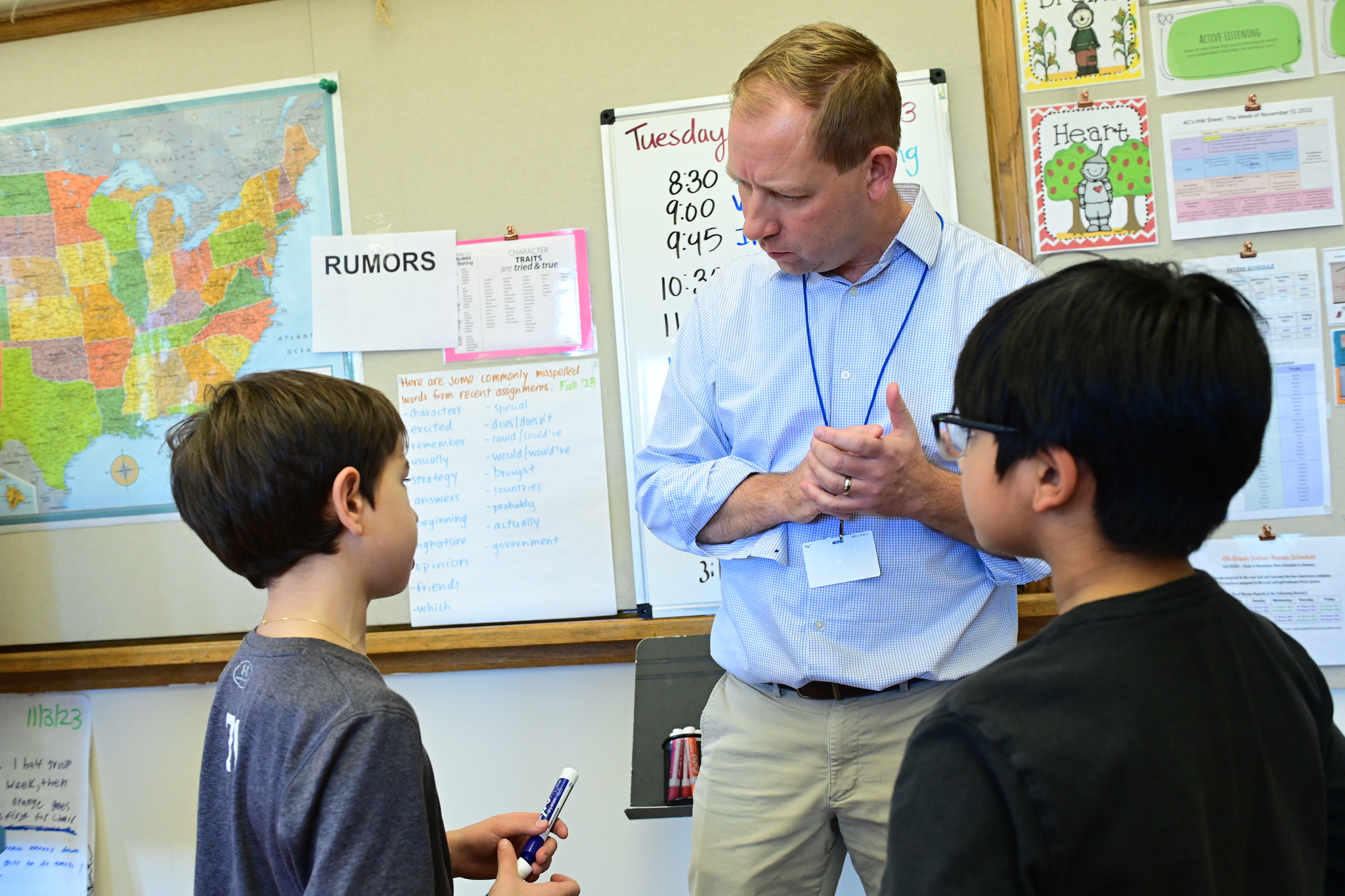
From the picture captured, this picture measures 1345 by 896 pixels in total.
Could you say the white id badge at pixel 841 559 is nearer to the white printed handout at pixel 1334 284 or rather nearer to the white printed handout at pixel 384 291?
the white printed handout at pixel 384 291

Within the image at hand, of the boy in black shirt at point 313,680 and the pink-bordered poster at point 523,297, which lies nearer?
the boy in black shirt at point 313,680

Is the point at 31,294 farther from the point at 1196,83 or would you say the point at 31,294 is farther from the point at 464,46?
the point at 1196,83

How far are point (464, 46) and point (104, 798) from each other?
2190 mm

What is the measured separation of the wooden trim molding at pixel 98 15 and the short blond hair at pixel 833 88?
1.60 metres

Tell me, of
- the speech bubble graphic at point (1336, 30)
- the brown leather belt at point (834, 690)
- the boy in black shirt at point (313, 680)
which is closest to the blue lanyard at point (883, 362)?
the brown leather belt at point (834, 690)

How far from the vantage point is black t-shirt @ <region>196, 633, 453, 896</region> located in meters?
0.88

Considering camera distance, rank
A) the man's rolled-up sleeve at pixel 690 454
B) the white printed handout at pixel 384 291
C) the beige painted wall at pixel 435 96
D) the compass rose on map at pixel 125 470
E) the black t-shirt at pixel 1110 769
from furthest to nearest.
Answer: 1. the compass rose on map at pixel 125 470
2. the white printed handout at pixel 384 291
3. the beige painted wall at pixel 435 96
4. the man's rolled-up sleeve at pixel 690 454
5. the black t-shirt at pixel 1110 769

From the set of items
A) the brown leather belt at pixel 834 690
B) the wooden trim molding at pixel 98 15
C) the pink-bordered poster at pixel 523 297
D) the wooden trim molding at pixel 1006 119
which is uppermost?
the wooden trim molding at pixel 98 15

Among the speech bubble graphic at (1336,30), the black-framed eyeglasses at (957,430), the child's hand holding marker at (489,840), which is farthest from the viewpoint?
the speech bubble graphic at (1336,30)

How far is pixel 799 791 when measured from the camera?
137cm

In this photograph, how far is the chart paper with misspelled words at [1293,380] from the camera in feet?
6.57

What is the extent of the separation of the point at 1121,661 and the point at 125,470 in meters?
2.47

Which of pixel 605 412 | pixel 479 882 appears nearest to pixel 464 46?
pixel 605 412

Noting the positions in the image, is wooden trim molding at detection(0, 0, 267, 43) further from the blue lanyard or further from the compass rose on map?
the blue lanyard
